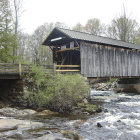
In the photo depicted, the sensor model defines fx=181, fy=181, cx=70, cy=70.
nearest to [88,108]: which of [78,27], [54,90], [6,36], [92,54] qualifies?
[54,90]

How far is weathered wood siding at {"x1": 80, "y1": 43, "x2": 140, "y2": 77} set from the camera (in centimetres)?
1340

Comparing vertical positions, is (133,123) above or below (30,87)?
below

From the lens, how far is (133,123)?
7078 mm

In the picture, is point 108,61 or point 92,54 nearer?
point 92,54

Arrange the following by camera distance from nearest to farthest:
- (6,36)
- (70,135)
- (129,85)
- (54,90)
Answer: (70,135) < (54,90) < (6,36) < (129,85)

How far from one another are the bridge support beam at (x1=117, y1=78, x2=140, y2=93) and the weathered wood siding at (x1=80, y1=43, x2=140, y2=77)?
1722 millimetres

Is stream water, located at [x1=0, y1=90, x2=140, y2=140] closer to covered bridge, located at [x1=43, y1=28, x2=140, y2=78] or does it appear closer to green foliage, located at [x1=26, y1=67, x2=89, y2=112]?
green foliage, located at [x1=26, y1=67, x2=89, y2=112]

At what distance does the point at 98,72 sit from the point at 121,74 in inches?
126

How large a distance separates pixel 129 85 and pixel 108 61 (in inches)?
252

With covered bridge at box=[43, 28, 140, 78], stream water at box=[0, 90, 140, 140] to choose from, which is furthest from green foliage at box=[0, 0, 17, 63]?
stream water at box=[0, 90, 140, 140]

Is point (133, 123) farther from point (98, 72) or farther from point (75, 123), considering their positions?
point (98, 72)

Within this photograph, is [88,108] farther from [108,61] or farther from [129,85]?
[129,85]

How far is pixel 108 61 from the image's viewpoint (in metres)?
15.1

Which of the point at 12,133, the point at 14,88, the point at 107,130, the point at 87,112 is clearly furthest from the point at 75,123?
the point at 14,88
